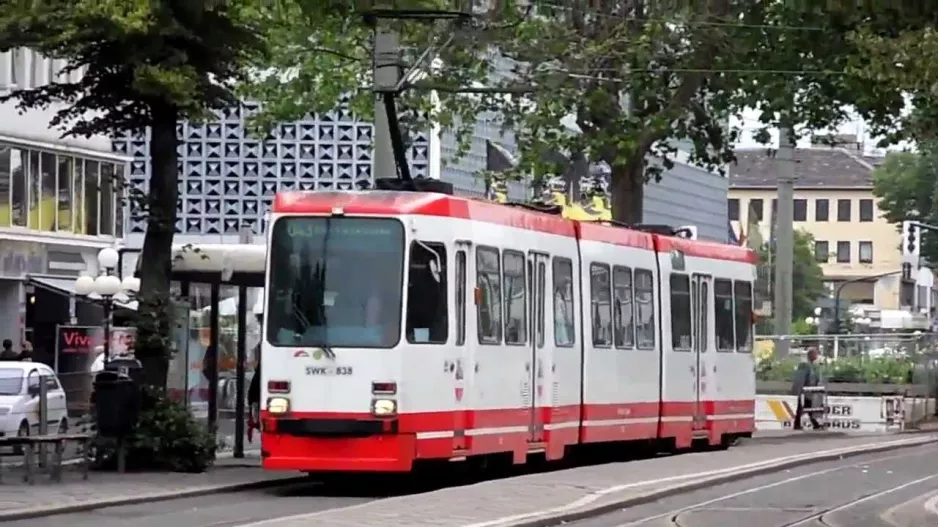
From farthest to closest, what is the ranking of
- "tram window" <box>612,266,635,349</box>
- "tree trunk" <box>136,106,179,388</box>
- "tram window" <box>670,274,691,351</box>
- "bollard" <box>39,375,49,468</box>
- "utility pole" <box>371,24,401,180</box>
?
"tram window" <box>670,274,691,351</box>, "tram window" <box>612,266,635,349</box>, "utility pole" <box>371,24,401,180</box>, "tree trunk" <box>136,106,179,388</box>, "bollard" <box>39,375,49,468</box>

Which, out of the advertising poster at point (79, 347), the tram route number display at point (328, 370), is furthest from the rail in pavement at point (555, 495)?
the advertising poster at point (79, 347)

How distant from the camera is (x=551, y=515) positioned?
18.1 meters

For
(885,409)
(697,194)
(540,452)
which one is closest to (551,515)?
(540,452)

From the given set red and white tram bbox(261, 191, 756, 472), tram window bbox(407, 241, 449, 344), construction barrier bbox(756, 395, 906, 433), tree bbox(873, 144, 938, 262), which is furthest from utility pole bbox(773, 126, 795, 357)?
tree bbox(873, 144, 938, 262)

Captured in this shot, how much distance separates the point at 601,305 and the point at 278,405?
22.3 feet

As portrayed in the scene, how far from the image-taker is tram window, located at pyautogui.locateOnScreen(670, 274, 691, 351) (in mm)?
30234

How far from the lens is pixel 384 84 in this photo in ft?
94.0

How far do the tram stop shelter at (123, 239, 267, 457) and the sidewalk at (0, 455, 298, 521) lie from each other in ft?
4.79

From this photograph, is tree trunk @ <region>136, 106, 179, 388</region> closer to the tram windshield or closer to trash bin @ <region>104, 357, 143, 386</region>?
trash bin @ <region>104, 357, 143, 386</region>

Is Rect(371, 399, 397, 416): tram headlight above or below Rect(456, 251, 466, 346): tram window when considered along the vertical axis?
below

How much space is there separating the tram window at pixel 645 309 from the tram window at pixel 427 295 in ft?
22.7

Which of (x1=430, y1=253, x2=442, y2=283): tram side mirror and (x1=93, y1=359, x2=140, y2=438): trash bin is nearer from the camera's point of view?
(x1=430, y1=253, x2=442, y2=283): tram side mirror

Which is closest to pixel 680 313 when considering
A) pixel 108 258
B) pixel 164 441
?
pixel 164 441

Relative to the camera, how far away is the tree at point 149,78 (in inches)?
928
